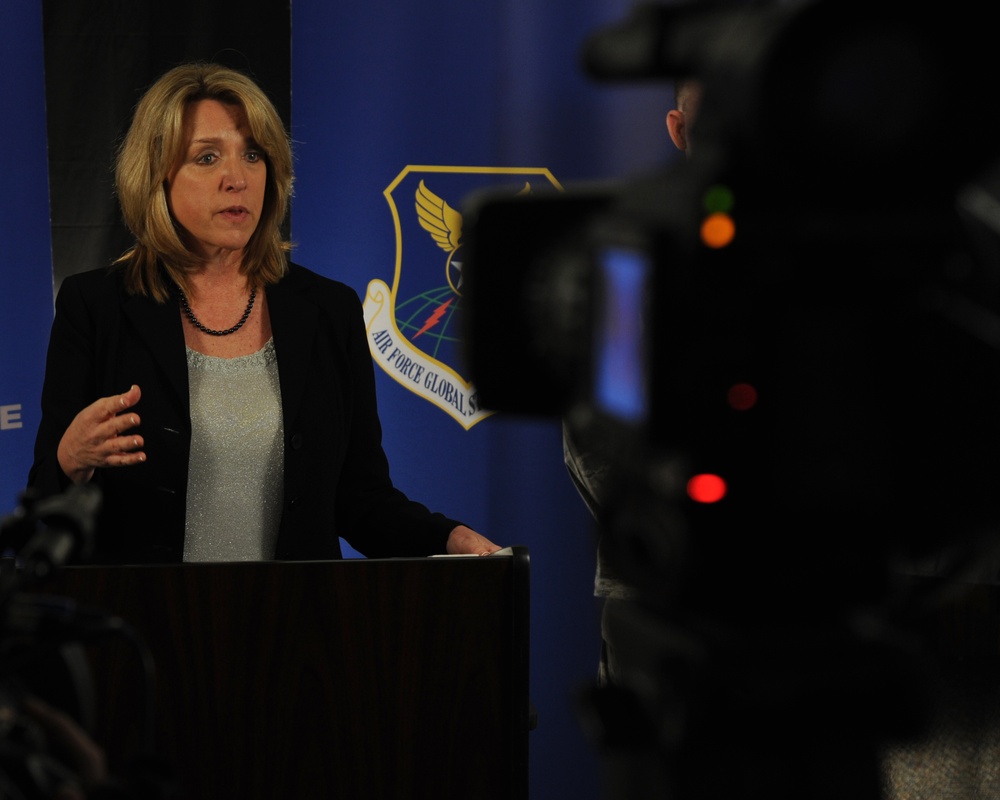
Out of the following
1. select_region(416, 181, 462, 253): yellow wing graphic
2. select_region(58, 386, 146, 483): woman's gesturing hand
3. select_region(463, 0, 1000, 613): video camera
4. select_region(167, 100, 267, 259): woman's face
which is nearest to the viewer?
select_region(463, 0, 1000, 613): video camera

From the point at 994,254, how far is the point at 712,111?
21 centimetres

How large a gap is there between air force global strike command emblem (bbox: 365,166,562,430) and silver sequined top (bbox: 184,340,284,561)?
2.92 ft

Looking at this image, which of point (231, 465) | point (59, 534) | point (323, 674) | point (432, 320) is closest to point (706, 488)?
point (59, 534)

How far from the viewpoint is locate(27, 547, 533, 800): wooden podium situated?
1582mm

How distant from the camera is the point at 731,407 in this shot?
0.77 metres

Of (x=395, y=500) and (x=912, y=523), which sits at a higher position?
(x=912, y=523)

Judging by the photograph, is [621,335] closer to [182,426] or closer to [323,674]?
[323,674]

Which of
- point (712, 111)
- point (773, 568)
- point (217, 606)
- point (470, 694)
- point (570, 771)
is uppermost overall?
point (712, 111)

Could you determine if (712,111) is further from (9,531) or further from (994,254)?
(9,531)

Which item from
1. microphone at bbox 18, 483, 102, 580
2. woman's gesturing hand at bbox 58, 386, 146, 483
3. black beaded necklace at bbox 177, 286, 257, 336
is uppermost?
black beaded necklace at bbox 177, 286, 257, 336

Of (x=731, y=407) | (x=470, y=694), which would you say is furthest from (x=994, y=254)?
(x=470, y=694)

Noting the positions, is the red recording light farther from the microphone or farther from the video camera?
the microphone

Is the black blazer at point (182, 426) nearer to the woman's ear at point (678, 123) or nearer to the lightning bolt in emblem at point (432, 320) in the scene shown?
the woman's ear at point (678, 123)

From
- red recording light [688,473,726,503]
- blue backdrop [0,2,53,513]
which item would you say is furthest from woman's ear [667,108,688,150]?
blue backdrop [0,2,53,513]
